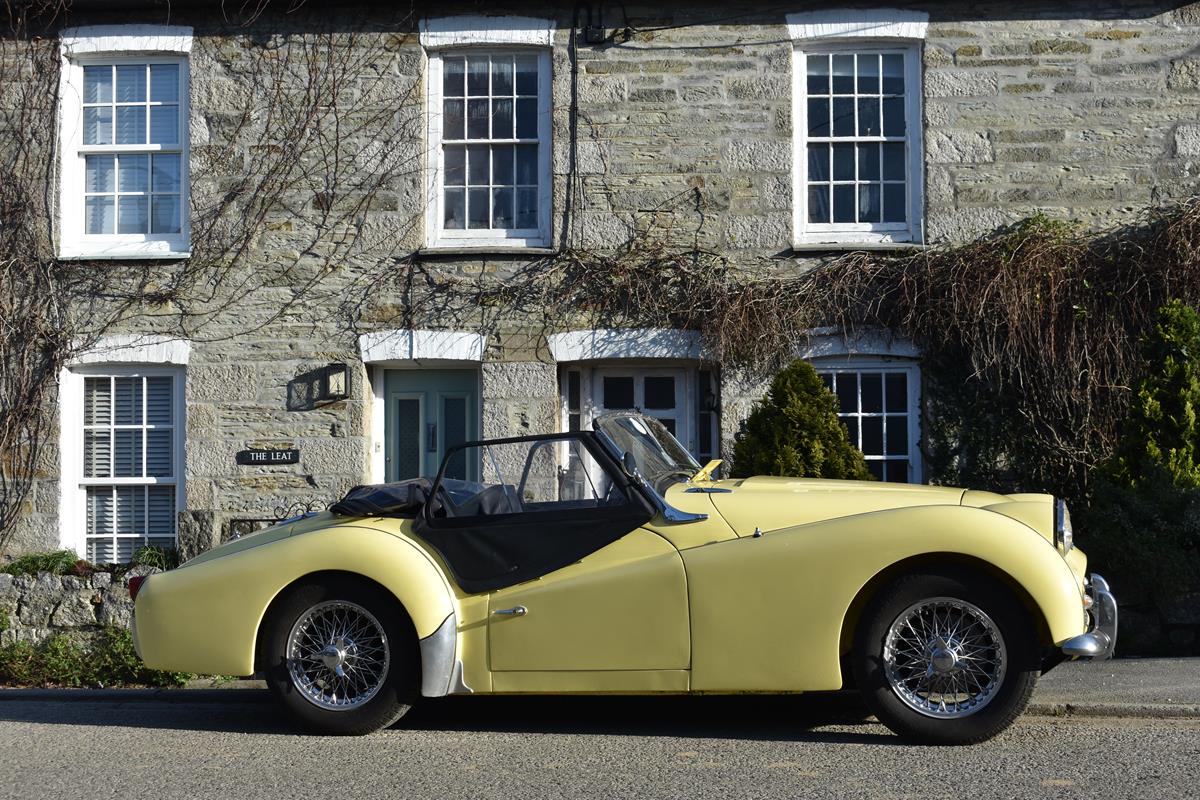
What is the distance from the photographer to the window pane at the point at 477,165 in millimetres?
11641

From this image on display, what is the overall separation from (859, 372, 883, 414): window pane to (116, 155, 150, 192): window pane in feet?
21.7

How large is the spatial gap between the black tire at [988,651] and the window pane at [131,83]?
28.7ft

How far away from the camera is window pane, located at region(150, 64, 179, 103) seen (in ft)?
38.8

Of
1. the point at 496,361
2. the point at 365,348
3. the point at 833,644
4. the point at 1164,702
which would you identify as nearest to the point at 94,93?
the point at 365,348

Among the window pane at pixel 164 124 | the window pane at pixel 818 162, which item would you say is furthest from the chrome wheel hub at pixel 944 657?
the window pane at pixel 164 124

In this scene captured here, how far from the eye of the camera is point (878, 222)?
37.4 feet

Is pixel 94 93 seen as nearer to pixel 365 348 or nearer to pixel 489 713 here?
pixel 365 348

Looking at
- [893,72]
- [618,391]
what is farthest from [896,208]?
[618,391]

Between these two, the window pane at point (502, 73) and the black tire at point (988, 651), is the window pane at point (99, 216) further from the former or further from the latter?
the black tire at point (988, 651)

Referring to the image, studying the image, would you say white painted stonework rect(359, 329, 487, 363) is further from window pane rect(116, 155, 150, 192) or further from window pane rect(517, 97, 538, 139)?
window pane rect(116, 155, 150, 192)

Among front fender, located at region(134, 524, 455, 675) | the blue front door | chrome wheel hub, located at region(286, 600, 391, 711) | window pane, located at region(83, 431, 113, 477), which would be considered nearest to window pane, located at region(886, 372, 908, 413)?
the blue front door

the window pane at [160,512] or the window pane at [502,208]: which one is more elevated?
the window pane at [502,208]

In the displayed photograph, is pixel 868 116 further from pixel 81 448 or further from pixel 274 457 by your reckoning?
pixel 81 448

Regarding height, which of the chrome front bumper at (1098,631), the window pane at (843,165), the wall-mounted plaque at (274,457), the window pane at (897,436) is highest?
the window pane at (843,165)
